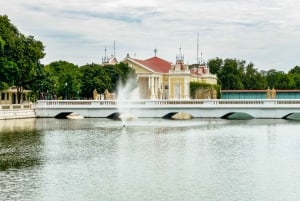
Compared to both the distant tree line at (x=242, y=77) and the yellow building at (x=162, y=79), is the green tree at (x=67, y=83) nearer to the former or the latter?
the yellow building at (x=162, y=79)

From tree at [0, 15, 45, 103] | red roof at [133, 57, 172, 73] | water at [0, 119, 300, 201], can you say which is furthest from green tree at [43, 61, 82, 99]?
water at [0, 119, 300, 201]

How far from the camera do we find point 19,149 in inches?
1249

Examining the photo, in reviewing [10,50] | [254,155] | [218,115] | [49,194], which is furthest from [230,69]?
[49,194]

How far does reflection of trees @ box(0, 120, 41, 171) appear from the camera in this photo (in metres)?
26.9

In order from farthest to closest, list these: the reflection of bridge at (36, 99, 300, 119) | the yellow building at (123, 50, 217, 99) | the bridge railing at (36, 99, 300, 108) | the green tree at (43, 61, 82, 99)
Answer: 1. the yellow building at (123, 50, 217, 99)
2. the green tree at (43, 61, 82, 99)
3. the bridge railing at (36, 99, 300, 108)
4. the reflection of bridge at (36, 99, 300, 119)

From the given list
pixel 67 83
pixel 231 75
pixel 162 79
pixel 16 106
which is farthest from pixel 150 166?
pixel 231 75

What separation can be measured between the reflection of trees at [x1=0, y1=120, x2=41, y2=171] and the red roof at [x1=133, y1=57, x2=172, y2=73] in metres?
52.1

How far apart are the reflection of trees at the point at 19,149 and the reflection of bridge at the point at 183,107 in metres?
19.9

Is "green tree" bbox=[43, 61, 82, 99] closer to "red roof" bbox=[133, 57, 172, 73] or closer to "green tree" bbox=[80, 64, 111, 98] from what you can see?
"green tree" bbox=[80, 64, 111, 98]

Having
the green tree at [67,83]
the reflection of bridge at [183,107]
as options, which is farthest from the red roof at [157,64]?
the reflection of bridge at [183,107]

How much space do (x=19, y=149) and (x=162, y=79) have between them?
65.8 meters

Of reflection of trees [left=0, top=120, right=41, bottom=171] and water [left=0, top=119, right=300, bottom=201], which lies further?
reflection of trees [left=0, top=120, right=41, bottom=171]

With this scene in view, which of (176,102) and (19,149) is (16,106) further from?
(19,149)

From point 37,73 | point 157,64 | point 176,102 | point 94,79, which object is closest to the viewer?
point 176,102
